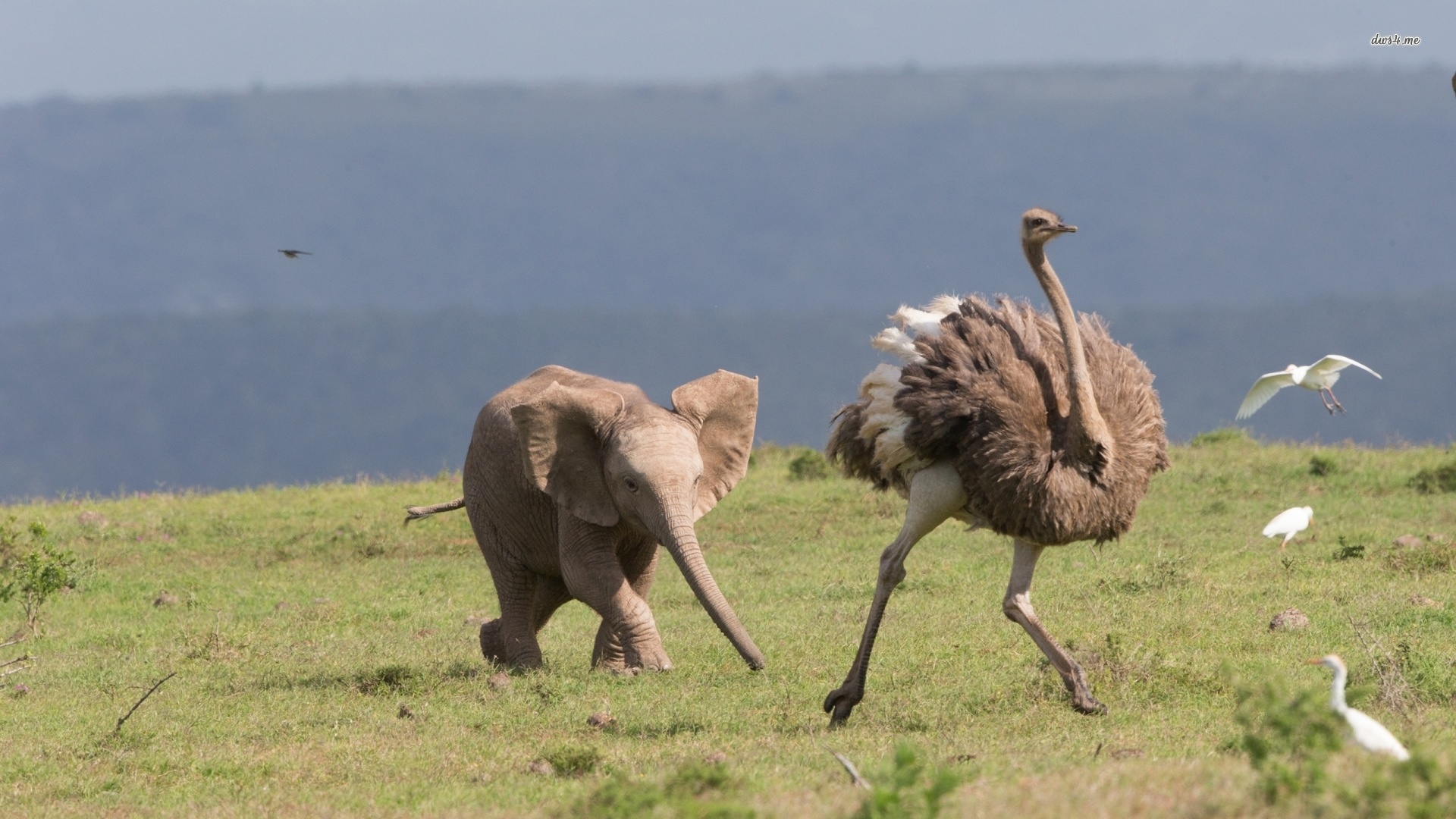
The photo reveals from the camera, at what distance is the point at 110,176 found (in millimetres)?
142250

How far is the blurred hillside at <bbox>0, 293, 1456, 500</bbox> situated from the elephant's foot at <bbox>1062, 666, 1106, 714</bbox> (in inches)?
3343

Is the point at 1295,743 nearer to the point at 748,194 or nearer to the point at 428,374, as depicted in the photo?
the point at 428,374

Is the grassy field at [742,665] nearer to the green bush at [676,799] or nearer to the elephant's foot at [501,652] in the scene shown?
the green bush at [676,799]

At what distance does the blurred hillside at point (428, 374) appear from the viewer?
98375 millimetres

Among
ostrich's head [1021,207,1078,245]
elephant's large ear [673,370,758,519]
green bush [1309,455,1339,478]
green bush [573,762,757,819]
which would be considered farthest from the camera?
green bush [1309,455,1339,478]

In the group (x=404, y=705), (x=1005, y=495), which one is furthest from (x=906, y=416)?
(x=404, y=705)

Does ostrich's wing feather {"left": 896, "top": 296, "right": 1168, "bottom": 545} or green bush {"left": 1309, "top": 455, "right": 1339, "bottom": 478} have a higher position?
green bush {"left": 1309, "top": 455, "right": 1339, "bottom": 478}

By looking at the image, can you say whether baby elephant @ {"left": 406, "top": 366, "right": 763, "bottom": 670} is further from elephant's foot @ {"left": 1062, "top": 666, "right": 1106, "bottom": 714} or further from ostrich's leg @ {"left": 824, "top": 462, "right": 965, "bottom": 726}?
elephant's foot @ {"left": 1062, "top": 666, "right": 1106, "bottom": 714}

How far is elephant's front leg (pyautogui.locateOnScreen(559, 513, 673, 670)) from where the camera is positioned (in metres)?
10.6

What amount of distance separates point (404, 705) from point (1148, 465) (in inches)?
165

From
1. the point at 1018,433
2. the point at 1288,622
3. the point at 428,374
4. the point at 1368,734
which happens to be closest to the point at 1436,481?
the point at 1288,622

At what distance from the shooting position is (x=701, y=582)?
32.5 ft

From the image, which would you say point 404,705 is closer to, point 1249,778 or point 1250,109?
point 1249,778

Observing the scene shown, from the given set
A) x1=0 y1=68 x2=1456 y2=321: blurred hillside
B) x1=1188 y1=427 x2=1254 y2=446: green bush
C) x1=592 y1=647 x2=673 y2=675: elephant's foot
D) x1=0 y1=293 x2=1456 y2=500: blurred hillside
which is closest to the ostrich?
x1=592 y1=647 x2=673 y2=675: elephant's foot
